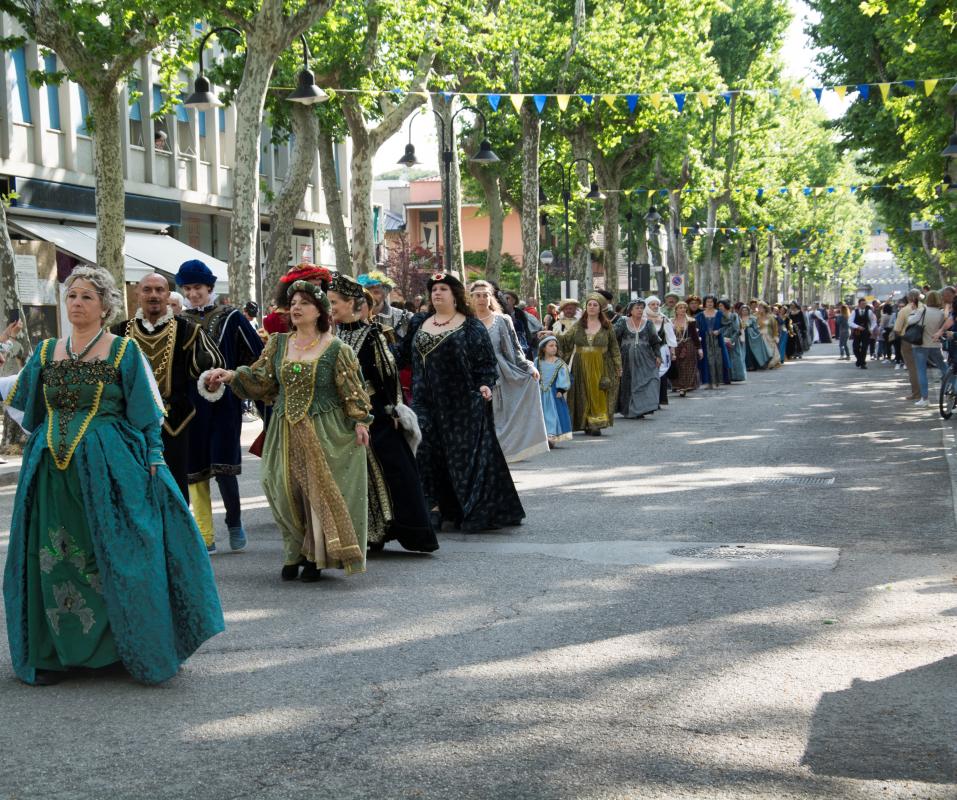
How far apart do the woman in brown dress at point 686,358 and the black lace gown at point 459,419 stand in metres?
17.0

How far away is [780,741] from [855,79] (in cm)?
3371

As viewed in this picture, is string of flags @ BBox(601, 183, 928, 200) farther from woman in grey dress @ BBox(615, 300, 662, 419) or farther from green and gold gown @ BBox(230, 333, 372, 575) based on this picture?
green and gold gown @ BBox(230, 333, 372, 575)

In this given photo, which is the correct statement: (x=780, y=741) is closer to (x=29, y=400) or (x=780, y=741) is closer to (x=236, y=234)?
(x=29, y=400)

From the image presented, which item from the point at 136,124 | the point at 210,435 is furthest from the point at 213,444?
the point at 136,124

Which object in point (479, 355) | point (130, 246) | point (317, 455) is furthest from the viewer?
point (130, 246)

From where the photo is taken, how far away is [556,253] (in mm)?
90125

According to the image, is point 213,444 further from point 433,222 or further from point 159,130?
point 433,222

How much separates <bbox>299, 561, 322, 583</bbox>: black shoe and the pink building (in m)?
89.6

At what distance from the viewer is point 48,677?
6145 millimetres

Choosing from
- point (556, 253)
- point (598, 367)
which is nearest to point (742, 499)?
point (598, 367)

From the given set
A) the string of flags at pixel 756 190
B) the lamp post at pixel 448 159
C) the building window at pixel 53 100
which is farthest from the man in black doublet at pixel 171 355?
the string of flags at pixel 756 190

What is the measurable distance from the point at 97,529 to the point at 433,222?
9909 centimetres

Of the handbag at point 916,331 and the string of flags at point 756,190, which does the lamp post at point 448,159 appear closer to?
the handbag at point 916,331

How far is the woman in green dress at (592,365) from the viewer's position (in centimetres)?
1855
